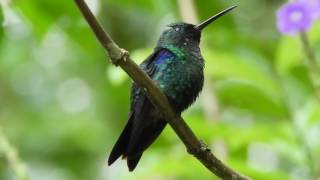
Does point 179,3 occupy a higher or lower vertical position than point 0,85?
higher

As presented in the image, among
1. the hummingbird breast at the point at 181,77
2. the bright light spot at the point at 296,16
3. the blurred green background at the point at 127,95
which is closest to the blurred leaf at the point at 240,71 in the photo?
the blurred green background at the point at 127,95

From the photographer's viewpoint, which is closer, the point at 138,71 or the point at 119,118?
the point at 138,71

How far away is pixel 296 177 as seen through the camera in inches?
Answer: 154

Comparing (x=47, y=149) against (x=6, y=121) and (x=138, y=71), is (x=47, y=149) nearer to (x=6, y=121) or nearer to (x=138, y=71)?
(x=6, y=121)

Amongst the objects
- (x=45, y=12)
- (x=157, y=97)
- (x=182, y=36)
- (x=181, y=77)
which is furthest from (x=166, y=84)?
(x=157, y=97)

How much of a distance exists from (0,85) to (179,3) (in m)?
2.43

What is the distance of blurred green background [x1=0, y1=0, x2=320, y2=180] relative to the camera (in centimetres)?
297

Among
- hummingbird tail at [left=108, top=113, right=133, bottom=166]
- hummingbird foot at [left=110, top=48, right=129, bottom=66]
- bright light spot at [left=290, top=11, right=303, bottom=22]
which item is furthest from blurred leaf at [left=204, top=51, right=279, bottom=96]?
hummingbird foot at [left=110, top=48, right=129, bottom=66]

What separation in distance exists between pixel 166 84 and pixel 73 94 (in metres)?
3.68

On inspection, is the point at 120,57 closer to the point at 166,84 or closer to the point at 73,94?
the point at 166,84

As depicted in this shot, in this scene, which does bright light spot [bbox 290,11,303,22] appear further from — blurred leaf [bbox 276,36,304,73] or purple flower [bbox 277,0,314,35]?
blurred leaf [bbox 276,36,304,73]

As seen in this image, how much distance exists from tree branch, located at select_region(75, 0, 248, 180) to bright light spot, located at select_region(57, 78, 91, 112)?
13.5ft

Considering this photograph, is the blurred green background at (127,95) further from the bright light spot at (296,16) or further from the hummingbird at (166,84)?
the hummingbird at (166,84)

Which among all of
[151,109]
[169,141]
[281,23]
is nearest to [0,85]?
[169,141]
